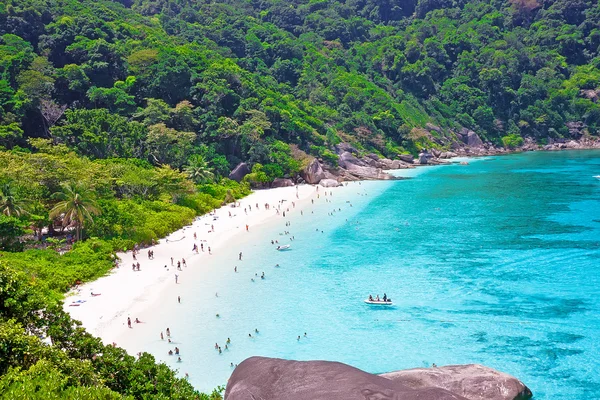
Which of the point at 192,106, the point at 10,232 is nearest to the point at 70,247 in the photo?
the point at 10,232

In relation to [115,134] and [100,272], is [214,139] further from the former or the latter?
[100,272]

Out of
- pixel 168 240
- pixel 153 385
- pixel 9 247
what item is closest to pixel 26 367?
pixel 153 385

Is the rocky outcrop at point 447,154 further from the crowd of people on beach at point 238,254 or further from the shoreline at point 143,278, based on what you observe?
the shoreline at point 143,278

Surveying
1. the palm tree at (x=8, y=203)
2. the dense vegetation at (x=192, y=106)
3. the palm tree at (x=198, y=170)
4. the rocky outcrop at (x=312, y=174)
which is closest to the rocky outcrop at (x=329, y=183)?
the rocky outcrop at (x=312, y=174)

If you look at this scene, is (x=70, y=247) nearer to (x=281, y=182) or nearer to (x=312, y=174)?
(x=281, y=182)

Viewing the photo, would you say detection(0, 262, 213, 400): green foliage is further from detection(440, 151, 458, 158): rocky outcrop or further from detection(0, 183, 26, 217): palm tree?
detection(440, 151, 458, 158): rocky outcrop
